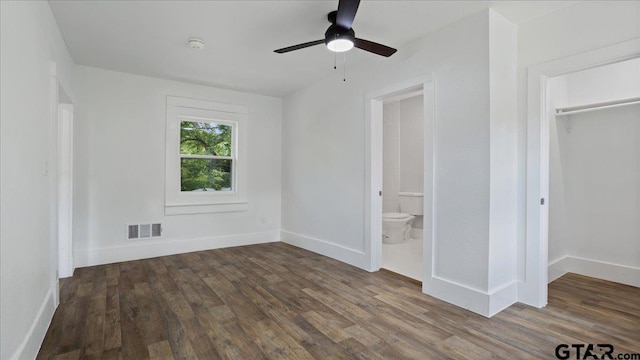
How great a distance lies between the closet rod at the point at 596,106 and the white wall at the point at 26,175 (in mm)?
4517

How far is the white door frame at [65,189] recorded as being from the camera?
3.48 meters

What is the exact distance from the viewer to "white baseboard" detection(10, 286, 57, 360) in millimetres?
1749

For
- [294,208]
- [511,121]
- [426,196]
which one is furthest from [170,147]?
[511,121]

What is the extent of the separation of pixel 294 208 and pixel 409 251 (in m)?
1.93

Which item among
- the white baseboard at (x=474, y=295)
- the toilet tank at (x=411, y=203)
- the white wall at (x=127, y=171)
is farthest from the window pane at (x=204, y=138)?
the white baseboard at (x=474, y=295)

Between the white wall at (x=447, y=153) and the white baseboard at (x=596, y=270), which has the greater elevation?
the white wall at (x=447, y=153)

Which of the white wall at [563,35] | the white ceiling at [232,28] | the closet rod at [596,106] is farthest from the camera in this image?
the closet rod at [596,106]

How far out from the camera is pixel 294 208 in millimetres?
5199

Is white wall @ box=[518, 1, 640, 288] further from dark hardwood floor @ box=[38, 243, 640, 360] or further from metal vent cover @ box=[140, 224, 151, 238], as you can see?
metal vent cover @ box=[140, 224, 151, 238]

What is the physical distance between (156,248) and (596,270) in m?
5.41

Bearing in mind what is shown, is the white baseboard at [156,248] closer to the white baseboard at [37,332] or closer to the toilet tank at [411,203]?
the white baseboard at [37,332]

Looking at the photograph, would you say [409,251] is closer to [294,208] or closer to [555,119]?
[294,208]

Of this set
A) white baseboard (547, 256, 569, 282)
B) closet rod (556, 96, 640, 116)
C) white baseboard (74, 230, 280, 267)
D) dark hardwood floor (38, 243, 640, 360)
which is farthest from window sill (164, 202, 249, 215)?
closet rod (556, 96, 640, 116)

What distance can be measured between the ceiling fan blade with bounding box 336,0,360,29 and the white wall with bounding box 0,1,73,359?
5.97 feet
